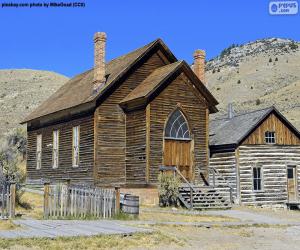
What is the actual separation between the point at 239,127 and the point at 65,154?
32.5 feet

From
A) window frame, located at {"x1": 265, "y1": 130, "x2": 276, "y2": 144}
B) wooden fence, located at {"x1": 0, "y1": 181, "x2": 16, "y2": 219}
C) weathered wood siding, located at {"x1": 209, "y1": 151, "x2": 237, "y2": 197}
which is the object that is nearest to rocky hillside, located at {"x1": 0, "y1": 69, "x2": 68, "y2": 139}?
weathered wood siding, located at {"x1": 209, "y1": 151, "x2": 237, "y2": 197}

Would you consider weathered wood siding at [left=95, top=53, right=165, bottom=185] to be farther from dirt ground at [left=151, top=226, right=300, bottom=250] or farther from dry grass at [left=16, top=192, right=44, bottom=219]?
dirt ground at [left=151, top=226, right=300, bottom=250]

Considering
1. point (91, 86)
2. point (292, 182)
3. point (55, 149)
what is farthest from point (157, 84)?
point (292, 182)

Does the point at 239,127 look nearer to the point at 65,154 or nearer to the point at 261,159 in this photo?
the point at 261,159

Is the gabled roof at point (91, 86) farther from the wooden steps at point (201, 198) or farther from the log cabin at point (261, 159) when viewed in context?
the wooden steps at point (201, 198)

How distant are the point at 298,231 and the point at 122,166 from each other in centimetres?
1110

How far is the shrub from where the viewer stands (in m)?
23.3

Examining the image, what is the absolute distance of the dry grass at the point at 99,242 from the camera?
38.0 ft

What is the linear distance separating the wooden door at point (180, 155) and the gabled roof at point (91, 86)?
4144 mm

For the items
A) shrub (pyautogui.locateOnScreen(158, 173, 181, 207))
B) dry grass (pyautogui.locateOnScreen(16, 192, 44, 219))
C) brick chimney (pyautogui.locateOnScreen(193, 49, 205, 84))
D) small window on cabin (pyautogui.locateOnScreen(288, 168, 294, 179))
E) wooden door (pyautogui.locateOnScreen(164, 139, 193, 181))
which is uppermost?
brick chimney (pyautogui.locateOnScreen(193, 49, 205, 84))

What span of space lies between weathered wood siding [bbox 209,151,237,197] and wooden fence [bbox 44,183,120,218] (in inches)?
460

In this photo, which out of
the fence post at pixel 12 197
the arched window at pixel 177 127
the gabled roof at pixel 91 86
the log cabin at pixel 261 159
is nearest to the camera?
the fence post at pixel 12 197

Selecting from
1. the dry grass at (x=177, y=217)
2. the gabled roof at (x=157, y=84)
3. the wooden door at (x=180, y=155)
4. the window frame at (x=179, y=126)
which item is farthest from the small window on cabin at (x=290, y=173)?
the dry grass at (x=177, y=217)

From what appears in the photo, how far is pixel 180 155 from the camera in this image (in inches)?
1014
